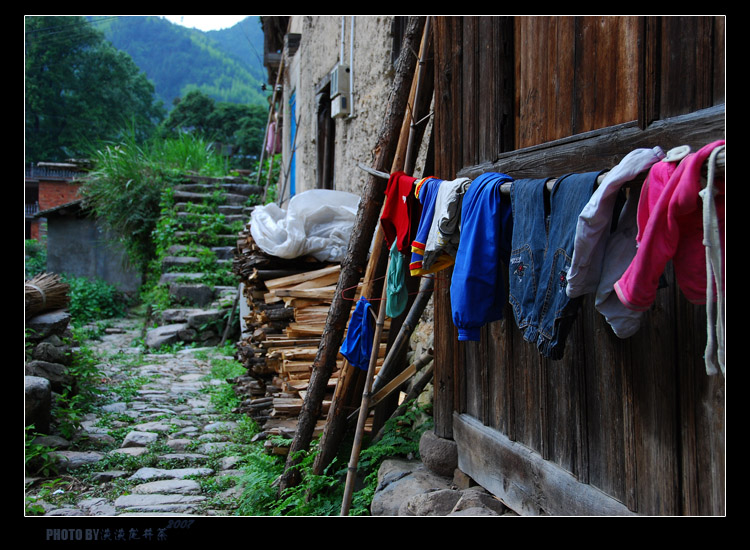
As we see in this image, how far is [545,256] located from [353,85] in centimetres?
597

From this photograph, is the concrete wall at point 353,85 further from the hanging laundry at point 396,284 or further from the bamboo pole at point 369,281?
the hanging laundry at point 396,284

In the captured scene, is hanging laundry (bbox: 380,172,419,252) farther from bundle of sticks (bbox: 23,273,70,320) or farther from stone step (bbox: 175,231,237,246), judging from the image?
stone step (bbox: 175,231,237,246)

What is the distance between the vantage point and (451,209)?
280 cm

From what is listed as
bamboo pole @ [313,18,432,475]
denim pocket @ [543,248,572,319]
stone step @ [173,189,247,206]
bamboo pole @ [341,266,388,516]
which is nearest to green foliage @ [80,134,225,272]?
stone step @ [173,189,247,206]

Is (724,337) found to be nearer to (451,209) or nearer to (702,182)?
(702,182)

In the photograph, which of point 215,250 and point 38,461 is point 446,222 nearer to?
point 38,461

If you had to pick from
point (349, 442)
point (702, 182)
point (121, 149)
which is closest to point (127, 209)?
point (121, 149)

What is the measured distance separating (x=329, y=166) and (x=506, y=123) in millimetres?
6704

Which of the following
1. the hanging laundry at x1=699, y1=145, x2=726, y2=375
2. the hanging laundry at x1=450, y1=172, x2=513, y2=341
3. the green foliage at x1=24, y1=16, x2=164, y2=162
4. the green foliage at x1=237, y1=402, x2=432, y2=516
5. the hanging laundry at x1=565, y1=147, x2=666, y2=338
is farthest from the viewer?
the green foliage at x1=24, y1=16, x2=164, y2=162

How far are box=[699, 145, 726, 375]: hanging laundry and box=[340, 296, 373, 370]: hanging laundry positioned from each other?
2.69 metres

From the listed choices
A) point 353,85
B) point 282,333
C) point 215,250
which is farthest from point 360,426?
point 215,250

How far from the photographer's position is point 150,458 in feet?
17.7

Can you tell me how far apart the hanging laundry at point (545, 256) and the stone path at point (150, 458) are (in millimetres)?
3079

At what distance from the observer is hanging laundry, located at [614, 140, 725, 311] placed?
153 cm
